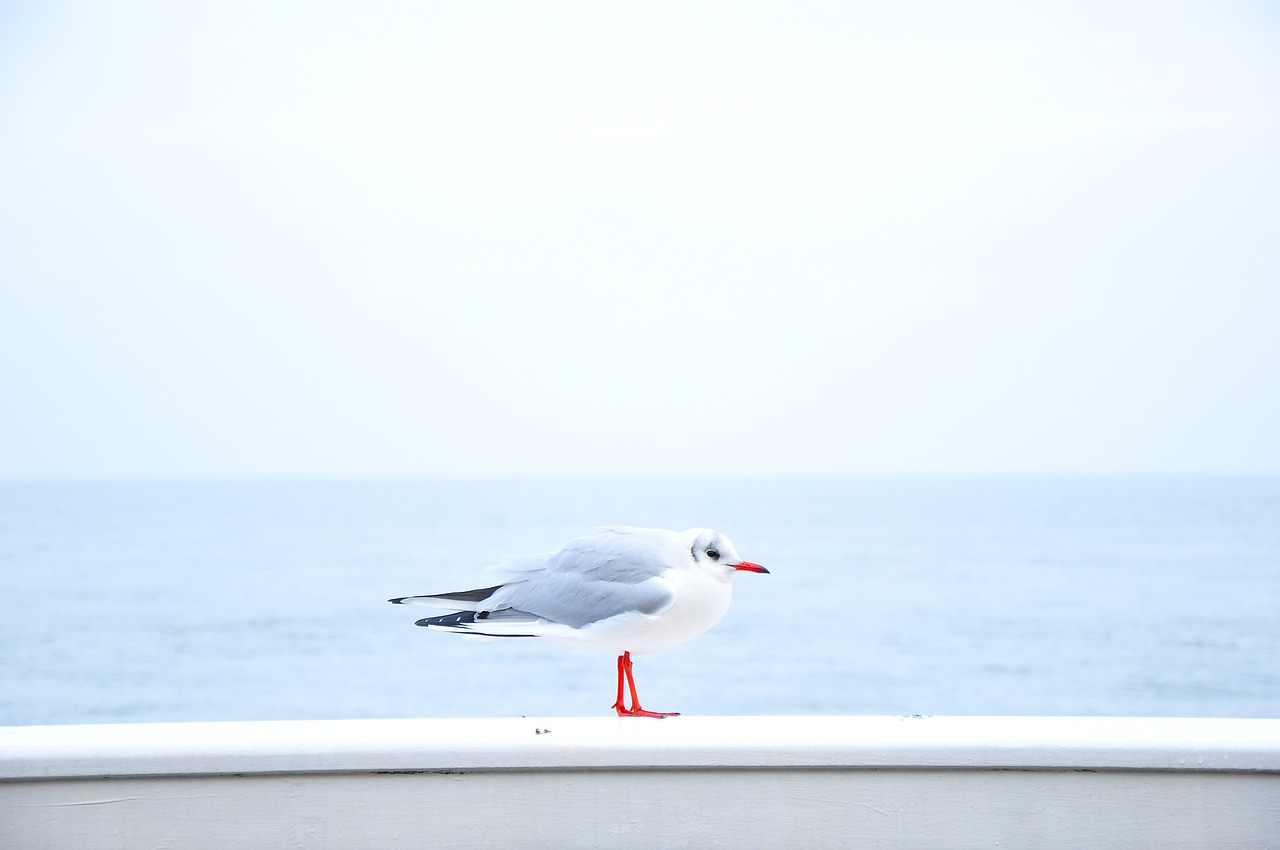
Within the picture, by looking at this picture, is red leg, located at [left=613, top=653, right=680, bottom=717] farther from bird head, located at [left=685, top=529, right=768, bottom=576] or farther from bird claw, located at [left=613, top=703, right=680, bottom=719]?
bird head, located at [left=685, top=529, right=768, bottom=576]

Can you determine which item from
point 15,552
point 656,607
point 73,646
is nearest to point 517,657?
point 73,646

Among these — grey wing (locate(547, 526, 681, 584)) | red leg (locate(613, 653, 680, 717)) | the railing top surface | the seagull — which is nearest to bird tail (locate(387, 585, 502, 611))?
the seagull

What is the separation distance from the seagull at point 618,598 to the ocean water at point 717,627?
5.44 m

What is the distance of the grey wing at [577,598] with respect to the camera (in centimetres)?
146

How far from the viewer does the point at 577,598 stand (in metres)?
1.54

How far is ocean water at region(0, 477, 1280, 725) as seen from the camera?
1448 centimetres

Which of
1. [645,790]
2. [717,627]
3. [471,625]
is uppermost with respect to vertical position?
[471,625]

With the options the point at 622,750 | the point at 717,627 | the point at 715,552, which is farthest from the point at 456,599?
the point at 717,627

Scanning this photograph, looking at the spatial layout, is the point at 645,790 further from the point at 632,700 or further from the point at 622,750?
the point at 632,700

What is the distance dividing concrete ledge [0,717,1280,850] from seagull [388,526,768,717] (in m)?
0.23

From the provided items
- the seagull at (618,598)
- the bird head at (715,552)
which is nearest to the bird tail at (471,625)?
the seagull at (618,598)

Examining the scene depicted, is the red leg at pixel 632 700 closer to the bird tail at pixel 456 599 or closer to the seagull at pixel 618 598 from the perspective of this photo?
the seagull at pixel 618 598

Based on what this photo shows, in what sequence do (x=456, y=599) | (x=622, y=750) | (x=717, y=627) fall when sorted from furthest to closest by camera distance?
(x=717, y=627) < (x=456, y=599) < (x=622, y=750)

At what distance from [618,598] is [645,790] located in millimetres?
343
